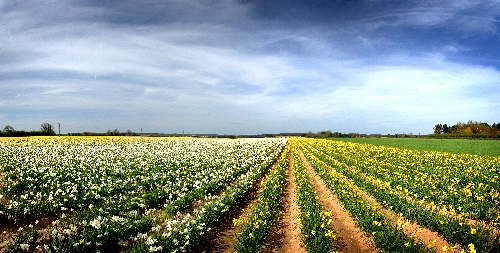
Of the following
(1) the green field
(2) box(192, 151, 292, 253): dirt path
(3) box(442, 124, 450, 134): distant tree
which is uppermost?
(3) box(442, 124, 450, 134): distant tree

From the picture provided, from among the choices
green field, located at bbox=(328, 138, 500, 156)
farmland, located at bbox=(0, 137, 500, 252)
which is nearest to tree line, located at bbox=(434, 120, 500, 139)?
green field, located at bbox=(328, 138, 500, 156)

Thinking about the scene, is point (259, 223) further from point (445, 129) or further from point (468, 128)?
point (445, 129)

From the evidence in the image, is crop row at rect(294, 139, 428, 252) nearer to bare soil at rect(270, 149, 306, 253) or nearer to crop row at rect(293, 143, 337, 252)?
crop row at rect(293, 143, 337, 252)

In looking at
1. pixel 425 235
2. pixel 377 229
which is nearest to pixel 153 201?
pixel 377 229

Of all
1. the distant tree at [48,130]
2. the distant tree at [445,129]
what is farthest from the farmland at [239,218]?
the distant tree at [445,129]

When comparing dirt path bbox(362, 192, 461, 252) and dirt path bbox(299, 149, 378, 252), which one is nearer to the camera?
dirt path bbox(362, 192, 461, 252)

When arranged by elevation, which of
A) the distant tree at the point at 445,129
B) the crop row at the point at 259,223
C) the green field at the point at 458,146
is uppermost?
the distant tree at the point at 445,129

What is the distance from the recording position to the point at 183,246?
22.4ft

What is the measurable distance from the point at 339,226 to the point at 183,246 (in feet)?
16.9

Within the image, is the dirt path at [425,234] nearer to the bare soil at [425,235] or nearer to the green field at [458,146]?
the bare soil at [425,235]

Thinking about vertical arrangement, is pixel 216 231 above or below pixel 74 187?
below

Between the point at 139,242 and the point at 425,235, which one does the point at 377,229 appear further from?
the point at 139,242

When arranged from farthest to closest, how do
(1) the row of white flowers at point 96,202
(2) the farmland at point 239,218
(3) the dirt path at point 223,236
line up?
(3) the dirt path at point 223,236 → (1) the row of white flowers at point 96,202 → (2) the farmland at point 239,218

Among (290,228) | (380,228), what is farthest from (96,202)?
(380,228)
